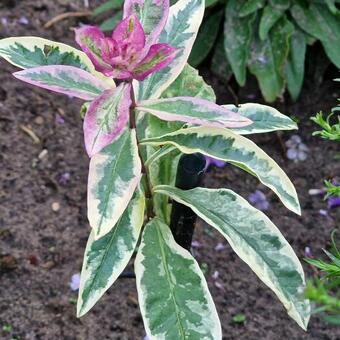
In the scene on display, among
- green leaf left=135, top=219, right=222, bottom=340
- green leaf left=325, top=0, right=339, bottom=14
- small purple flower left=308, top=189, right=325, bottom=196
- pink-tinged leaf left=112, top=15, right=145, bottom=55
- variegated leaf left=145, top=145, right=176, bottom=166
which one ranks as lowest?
small purple flower left=308, top=189, right=325, bottom=196

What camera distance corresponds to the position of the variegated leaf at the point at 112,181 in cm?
111

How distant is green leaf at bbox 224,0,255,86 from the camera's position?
2.27m

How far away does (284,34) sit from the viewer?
2291 millimetres

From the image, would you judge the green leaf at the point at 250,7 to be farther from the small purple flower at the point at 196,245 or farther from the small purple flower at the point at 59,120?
the small purple flower at the point at 196,245

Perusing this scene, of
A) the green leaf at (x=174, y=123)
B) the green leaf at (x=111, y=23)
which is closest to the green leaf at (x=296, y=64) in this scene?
the green leaf at (x=111, y=23)

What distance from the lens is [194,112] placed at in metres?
1.17

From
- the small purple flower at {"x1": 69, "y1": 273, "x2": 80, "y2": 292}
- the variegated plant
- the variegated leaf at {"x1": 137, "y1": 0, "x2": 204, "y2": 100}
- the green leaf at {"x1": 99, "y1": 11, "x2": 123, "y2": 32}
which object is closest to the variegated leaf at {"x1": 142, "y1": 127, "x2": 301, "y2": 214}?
the variegated plant

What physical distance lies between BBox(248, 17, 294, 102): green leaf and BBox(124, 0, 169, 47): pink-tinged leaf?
3.44 feet

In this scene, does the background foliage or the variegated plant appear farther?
the background foliage

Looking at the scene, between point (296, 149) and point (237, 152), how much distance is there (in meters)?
1.11

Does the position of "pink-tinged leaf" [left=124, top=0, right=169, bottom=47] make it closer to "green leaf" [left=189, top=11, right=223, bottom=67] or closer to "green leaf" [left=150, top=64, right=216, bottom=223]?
"green leaf" [left=150, top=64, right=216, bottom=223]

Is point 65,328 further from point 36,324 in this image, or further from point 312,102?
point 312,102

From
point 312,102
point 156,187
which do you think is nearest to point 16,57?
point 156,187

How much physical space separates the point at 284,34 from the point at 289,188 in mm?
1185
